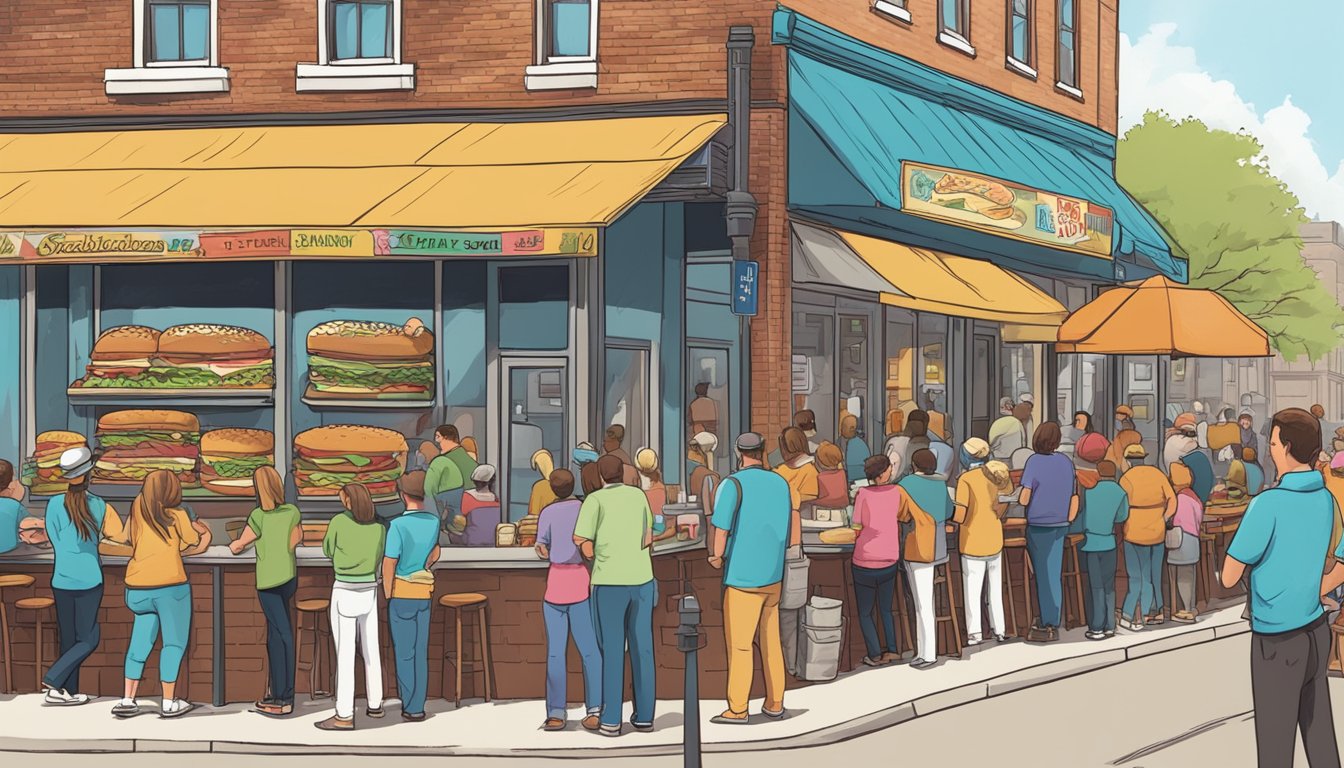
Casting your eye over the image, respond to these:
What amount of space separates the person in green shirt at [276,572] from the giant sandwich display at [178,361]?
472 cm

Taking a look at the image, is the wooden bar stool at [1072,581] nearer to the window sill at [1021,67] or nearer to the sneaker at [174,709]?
the sneaker at [174,709]

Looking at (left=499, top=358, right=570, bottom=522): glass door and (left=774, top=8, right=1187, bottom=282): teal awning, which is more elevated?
(left=774, top=8, right=1187, bottom=282): teal awning

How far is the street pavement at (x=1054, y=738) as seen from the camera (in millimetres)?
10258

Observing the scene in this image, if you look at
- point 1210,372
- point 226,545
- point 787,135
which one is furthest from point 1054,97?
point 1210,372

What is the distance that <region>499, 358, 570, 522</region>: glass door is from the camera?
54.3ft

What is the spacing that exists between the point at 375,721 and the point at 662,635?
7.86 ft

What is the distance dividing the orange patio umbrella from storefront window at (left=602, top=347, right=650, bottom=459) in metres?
5.84

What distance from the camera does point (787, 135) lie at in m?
17.1

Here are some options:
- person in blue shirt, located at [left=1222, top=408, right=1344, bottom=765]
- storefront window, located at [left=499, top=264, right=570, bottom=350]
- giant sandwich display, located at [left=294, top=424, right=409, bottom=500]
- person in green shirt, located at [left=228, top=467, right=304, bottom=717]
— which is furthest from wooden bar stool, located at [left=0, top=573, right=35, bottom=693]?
person in blue shirt, located at [left=1222, top=408, right=1344, bottom=765]

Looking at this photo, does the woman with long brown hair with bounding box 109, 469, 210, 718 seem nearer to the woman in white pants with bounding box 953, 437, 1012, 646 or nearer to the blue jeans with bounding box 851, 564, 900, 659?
the blue jeans with bounding box 851, 564, 900, 659

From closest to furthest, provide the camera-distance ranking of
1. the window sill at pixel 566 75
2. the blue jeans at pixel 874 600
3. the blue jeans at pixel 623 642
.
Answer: the blue jeans at pixel 623 642 → the blue jeans at pixel 874 600 → the window sill at pixel 566 75

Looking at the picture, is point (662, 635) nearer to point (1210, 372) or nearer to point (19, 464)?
point (19, 464)

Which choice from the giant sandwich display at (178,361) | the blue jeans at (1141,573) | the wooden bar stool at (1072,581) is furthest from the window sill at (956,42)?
the giant sandwich display at (178,361)

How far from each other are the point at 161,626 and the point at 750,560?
4469mm
